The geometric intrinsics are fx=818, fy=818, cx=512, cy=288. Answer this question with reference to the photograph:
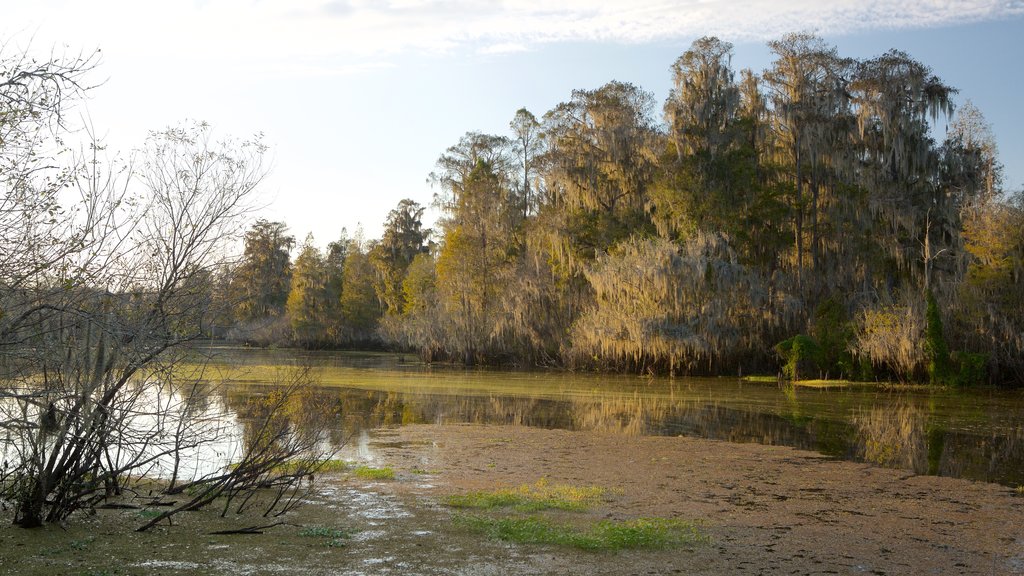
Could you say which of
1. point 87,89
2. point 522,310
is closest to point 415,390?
point 522,310

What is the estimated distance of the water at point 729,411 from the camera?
13.0 metres

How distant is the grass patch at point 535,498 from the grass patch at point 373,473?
1.59 m

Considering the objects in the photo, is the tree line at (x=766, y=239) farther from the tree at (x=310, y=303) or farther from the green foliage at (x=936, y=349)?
the tree at (x=310, y=303)

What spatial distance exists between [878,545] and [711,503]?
2.03 metres

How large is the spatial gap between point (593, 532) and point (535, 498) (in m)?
1.68

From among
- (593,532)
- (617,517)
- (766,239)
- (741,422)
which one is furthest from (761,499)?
(766,239)

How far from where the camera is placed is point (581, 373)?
3394cm

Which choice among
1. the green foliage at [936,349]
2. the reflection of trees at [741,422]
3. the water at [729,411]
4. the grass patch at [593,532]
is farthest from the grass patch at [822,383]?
the grass patch at [593,532]

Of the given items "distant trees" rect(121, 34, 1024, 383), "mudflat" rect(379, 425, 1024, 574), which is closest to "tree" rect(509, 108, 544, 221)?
"distant trees" rect(121, 34, 1024, 383)

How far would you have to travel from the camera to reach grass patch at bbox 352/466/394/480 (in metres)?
10.2

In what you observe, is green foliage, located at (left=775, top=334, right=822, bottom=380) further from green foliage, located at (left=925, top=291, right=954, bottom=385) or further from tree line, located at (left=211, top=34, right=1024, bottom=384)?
green foliage, located at (left=925, top=291, right=954, bottom=385)

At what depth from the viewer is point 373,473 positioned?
1037 centimetres

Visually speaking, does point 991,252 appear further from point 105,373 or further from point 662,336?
point 105,373

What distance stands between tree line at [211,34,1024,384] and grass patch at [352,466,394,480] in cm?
1654
